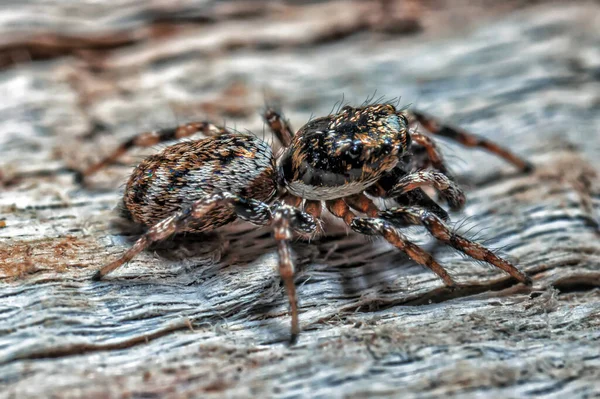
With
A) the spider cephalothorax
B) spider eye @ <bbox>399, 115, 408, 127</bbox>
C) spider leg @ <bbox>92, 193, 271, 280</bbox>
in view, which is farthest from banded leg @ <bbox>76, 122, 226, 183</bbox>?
spider eye @ <bbox>399, 115, 408, 127</bbox>

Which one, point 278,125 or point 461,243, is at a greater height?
point 278,125

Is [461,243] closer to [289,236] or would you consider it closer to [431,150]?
[431,150]

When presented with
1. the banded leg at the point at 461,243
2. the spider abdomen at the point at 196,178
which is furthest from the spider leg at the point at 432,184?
the spider abdomen at the point at 196,178

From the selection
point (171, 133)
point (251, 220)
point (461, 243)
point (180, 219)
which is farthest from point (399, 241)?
point (171, 133)

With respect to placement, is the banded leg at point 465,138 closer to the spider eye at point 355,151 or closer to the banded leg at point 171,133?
the spider eye at point 355,151

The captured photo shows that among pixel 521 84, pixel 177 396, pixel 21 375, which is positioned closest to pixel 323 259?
pixel 177 396

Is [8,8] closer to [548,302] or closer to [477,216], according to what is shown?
[477,216]
